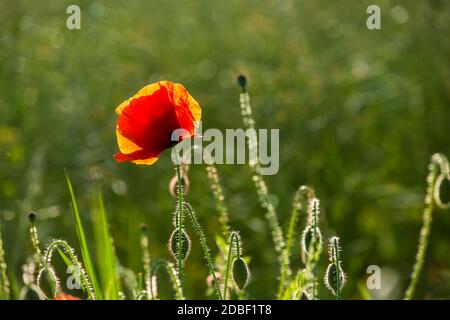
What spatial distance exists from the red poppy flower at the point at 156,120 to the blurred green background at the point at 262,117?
981 mm

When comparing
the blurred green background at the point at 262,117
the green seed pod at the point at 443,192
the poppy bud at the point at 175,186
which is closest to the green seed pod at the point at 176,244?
the poppy bud at the point at 175,186

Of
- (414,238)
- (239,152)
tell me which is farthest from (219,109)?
(414,238)

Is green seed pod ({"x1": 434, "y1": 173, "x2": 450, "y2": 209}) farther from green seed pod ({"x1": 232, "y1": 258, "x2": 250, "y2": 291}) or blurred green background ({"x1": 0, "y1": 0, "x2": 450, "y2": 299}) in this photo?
blurred green background ({"x1": 0, "y1": 0, "x2": 450, "y2": 299})

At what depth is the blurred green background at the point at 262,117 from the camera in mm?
2375

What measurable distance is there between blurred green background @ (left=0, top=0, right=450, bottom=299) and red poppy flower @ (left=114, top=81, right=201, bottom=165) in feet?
3.22

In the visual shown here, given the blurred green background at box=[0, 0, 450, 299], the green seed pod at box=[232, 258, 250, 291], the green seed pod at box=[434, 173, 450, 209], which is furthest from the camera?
the blurred green background at box=[0, 0, 450, 299]

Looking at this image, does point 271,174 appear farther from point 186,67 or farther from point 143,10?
point 143,10

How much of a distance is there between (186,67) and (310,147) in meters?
0.58

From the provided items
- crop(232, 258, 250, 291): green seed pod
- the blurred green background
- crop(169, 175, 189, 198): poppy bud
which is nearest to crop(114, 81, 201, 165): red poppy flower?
crop(169, 175, 189, 198): poppy bud

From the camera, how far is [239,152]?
2.47m

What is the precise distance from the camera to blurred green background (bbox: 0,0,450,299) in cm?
238

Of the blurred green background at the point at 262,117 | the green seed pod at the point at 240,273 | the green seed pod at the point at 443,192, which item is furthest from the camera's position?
the blurred green background at the point at 262,117

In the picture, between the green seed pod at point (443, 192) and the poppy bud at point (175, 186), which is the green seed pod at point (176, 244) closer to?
the poppy bud at point (175, 186)
